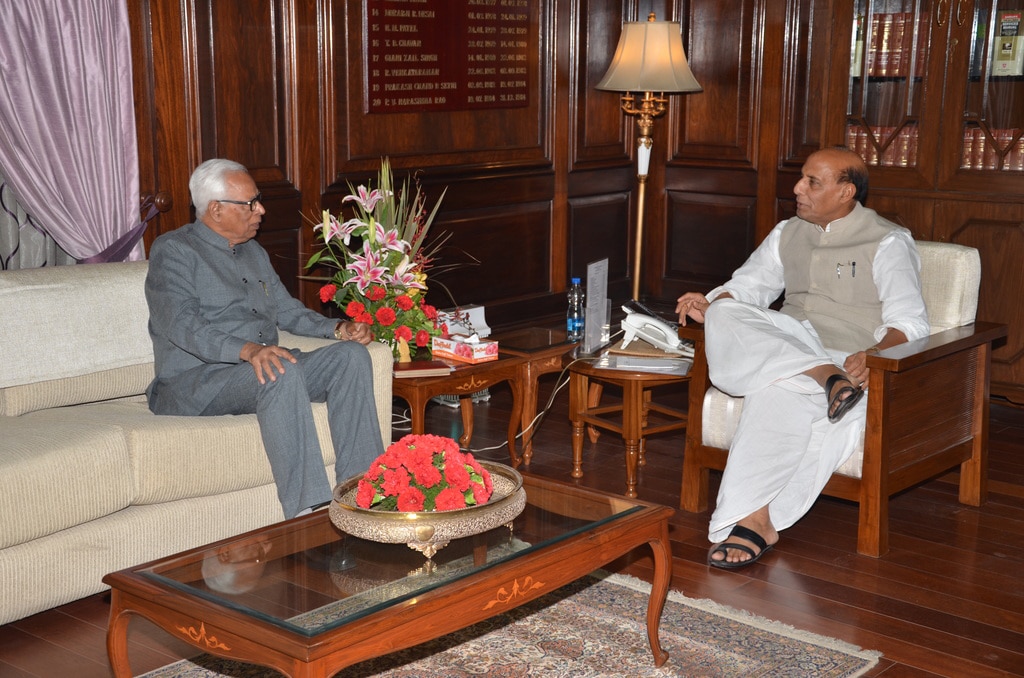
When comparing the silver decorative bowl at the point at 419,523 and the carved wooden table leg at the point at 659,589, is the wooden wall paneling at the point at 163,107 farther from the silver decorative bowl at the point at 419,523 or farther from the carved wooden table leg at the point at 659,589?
the carved wooden table leg at the point at 659,589

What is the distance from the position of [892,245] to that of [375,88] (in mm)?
2350

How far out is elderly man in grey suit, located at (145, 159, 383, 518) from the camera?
10.8ft

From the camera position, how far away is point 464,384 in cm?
392

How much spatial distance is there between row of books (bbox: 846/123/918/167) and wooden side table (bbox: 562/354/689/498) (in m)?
1.68

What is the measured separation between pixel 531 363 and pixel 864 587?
1.44 metres

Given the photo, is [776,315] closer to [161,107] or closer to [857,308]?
[857,308]

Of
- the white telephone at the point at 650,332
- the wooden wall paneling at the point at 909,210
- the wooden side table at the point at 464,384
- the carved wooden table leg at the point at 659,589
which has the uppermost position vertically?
the wooden wall paneling at the point at 909,210

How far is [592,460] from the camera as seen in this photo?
172 inches

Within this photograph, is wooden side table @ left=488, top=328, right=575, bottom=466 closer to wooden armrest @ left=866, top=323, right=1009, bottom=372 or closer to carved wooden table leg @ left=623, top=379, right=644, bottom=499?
carved wooden table leg @ left=623, top=379, right=644, bottom=499

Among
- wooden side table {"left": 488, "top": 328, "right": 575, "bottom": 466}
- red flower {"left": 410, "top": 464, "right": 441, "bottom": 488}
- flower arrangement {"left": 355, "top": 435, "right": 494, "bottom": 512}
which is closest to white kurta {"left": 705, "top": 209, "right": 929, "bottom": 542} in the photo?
wooden side table {"left": 488, "top": 328, "right": 575, "bottom": 466}

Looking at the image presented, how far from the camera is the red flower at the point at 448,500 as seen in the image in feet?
7.75

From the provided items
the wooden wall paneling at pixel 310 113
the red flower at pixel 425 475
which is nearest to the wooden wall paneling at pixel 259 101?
the wooden wall paneling at pixel 310 113

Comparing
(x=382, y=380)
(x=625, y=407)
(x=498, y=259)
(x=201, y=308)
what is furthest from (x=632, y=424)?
(x=498, y=259)

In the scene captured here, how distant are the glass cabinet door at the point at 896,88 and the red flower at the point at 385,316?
2441 millimetres
